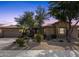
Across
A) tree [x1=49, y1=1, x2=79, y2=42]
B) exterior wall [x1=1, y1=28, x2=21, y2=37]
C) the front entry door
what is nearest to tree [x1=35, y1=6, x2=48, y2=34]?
tree [x1=49, y1=1, x2=79, y2=42]

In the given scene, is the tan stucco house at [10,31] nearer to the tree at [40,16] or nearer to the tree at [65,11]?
the tree at [40,16]

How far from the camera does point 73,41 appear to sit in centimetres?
657

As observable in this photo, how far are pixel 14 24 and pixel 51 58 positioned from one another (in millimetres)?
1414

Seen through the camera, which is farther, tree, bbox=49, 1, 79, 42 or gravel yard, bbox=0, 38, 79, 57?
gravel yard, bbox=0, 38, 79, 57

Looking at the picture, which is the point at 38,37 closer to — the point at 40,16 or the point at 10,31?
the point at 40,16

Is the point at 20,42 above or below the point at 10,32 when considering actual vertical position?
below

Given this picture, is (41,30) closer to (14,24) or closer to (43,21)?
(43,21)

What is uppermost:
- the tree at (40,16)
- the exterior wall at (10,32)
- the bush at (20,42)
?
the tree at (40,16)

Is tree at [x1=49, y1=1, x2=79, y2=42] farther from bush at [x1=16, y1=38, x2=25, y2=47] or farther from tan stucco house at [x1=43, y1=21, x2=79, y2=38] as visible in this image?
bush at [x1=16, y1=38, x2=25, y2=47]

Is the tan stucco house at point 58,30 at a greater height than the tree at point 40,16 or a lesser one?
lesser

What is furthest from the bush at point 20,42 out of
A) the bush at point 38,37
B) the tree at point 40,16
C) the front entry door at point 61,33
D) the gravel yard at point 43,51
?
the front entry door at point 61,33

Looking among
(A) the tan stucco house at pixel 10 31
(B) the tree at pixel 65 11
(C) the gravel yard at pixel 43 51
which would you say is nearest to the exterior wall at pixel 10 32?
(A) the tan stucco house at pixel 10 31

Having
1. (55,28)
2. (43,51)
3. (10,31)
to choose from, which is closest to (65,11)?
(55,28)

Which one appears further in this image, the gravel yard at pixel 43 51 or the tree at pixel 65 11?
the gravel yard at pixel 43 51
